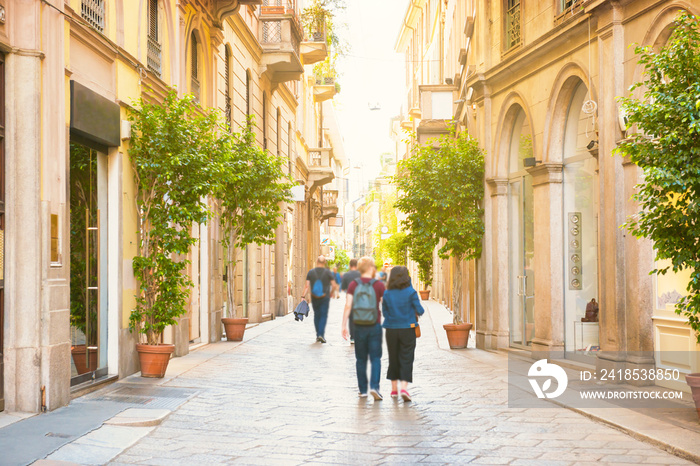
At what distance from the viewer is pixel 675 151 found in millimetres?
7766

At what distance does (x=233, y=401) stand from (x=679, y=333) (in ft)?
18.9

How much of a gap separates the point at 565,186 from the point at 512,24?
3728 millimetres

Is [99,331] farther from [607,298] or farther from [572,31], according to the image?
[572,31]

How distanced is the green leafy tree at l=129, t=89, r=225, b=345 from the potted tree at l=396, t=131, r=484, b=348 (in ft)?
19.4

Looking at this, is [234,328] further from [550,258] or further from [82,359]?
[82,359]

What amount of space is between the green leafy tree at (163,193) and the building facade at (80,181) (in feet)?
0.70

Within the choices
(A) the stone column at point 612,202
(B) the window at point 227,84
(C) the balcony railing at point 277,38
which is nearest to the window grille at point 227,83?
(B) the window at point 227,84

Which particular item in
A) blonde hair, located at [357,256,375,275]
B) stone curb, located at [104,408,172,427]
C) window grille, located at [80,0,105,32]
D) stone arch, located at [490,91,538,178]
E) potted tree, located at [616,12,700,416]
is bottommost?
stone curb, located at [104,408,172,427]

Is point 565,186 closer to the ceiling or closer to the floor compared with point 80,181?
closer to the ceiling

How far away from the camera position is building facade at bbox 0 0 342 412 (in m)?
8.70

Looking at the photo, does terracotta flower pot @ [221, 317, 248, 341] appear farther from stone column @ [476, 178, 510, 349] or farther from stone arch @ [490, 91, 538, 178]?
stone arch @ [490, 91, 538, 178]

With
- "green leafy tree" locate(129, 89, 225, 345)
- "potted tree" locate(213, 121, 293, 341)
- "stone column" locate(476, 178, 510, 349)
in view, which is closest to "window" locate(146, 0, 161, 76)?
"green leafy tree" locate(129, 89, 225, 345)

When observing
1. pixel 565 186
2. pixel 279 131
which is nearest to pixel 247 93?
pixel 279 131

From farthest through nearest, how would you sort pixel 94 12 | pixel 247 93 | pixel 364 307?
A: pixel 247 93 → pixel 94 12 → pixel 364 307
